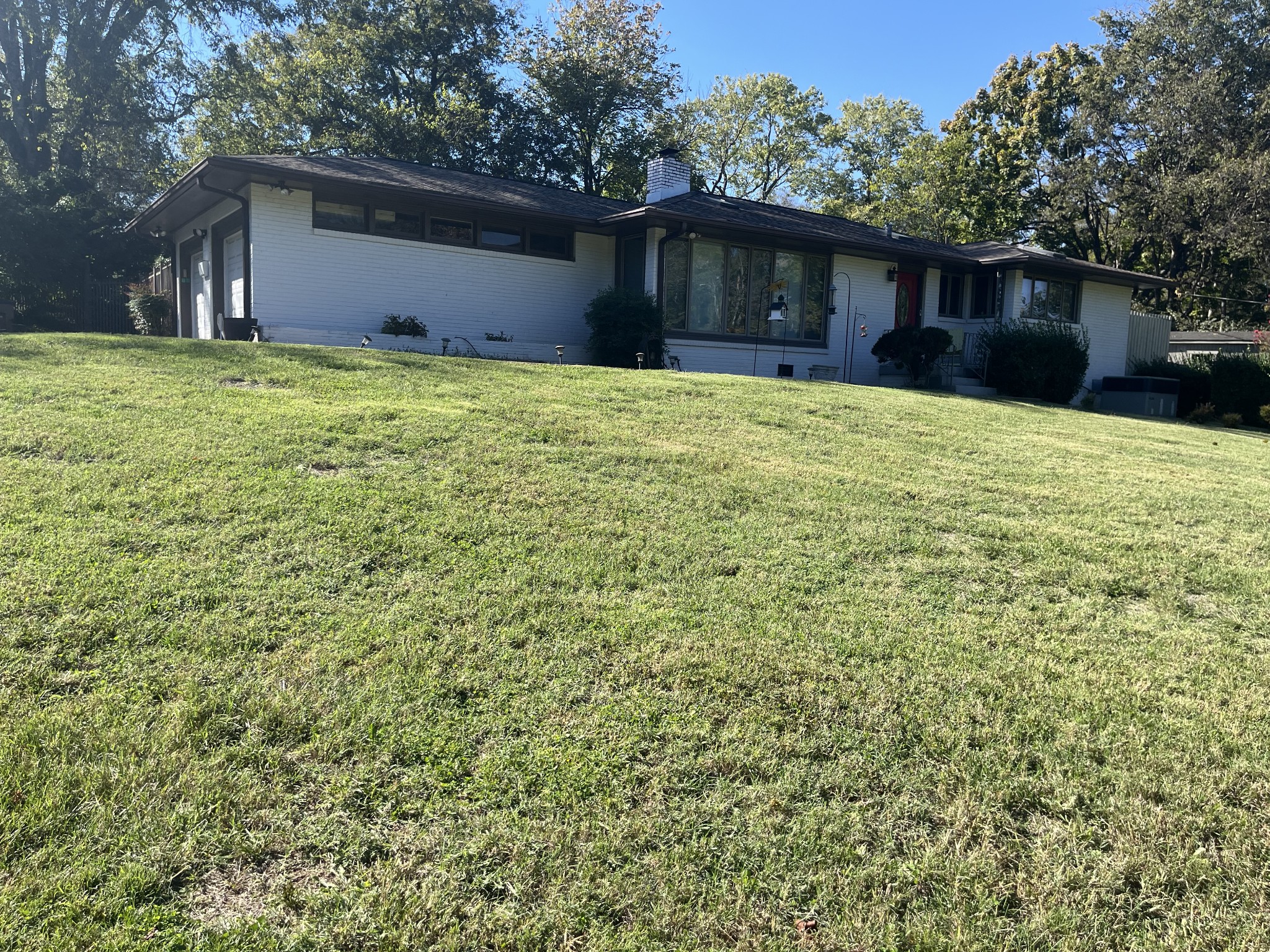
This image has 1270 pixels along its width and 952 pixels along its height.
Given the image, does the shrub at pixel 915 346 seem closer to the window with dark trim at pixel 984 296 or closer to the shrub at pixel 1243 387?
the window with dark trim at pixel 984 296

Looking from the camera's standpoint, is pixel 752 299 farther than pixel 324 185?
Yes

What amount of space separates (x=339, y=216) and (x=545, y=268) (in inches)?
152

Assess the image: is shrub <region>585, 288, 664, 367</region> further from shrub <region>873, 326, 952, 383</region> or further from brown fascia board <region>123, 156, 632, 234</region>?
shrub <region>873, 326, 952, 383</region>

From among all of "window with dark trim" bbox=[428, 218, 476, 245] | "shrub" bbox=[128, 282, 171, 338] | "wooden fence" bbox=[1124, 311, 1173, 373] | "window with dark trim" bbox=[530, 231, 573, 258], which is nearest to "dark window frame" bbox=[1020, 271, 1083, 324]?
"wooden fence" bbox=[1124, 311, 1173, 373]

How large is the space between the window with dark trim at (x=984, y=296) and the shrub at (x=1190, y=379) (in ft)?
13.2

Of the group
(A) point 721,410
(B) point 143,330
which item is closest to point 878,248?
(A) point 721,410

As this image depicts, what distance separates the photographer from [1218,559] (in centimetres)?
519

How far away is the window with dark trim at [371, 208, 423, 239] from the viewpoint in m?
14.5

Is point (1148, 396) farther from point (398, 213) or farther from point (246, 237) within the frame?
point (246, 237)

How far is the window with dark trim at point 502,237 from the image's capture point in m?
15.5

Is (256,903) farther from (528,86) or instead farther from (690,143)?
(690,143)

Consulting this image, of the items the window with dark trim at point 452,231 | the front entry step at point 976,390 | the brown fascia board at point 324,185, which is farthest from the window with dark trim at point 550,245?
the front entry step at point 976,390

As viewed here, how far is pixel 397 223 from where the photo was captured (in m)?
14.6

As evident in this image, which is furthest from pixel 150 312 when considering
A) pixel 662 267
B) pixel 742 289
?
pixel 742 289
